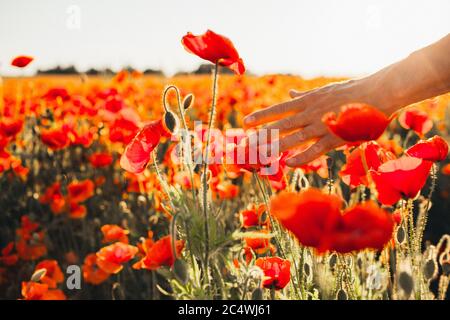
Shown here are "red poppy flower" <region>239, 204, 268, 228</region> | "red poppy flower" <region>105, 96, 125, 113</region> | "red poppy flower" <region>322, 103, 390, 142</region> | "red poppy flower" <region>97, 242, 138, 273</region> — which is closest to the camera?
"red poppy flower" <region>322, 103, 390, 142</region>

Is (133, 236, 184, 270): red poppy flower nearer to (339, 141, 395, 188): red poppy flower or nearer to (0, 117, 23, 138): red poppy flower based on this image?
(339, 141, 395, 188): red poppy flower

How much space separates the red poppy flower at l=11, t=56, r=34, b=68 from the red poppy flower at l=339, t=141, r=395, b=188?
6.07 ft

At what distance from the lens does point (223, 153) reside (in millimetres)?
1424

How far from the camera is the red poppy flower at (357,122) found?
0.98 meters

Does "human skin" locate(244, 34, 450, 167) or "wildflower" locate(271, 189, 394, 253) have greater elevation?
"human skin" locate(244, 34, 450, 167)

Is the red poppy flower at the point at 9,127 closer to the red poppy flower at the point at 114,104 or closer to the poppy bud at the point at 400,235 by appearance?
the red poppy flower at the point at 114,104

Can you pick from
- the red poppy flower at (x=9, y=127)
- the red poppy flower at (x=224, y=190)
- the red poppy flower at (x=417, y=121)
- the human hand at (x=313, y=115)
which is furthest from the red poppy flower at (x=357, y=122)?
the red poppy flower at (x=9, y=127)

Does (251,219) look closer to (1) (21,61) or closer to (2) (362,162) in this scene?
(2) (362,162)

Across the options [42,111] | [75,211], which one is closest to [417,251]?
[75,211]

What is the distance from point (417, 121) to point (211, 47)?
120 cm

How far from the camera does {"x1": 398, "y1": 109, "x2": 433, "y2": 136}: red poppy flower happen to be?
85.3 inches

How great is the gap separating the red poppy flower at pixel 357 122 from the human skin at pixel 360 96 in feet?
0.94

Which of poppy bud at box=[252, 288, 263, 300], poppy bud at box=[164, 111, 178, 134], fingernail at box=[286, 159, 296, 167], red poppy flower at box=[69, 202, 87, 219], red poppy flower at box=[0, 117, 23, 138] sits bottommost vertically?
poppy bud at box=[252, 288, 263, 300]

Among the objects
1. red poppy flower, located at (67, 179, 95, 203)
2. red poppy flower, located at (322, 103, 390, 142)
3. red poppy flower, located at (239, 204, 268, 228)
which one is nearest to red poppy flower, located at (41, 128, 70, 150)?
red poppy flower, located at (67, 179, 95, 203)
